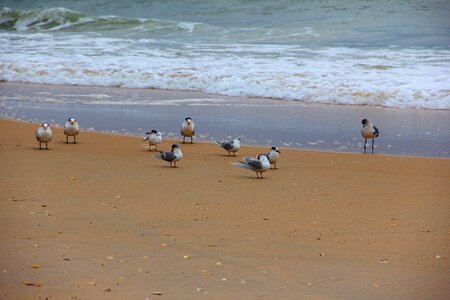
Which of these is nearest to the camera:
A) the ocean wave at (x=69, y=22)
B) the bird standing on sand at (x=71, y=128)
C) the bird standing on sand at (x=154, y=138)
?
the bird standing on sand at (x=154, y=138)

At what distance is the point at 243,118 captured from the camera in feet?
44.7

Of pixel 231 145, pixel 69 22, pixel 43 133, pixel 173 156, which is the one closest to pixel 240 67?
pixel 231 145

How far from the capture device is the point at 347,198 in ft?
25.6

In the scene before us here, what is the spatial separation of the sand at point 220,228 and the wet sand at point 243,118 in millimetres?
1335

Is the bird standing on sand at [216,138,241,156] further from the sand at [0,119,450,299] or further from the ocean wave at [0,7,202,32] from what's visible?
the ocean wave at [0,7,202,32]

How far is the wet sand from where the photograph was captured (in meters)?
11.5

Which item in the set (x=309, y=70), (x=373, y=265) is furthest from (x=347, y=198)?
(x=309, y=70)

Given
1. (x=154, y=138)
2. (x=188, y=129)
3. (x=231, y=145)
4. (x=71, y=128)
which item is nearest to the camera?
(x=231, y=145)

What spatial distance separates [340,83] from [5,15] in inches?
857

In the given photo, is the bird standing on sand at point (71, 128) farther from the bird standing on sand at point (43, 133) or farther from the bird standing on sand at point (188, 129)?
the bird standing on sand at point (188, 129)

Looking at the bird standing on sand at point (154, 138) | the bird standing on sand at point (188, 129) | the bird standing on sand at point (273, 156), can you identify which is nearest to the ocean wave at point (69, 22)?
the bird standing on sand at point (188, 129)

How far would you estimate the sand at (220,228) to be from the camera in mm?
5109

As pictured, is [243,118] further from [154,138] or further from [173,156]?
[173,156]

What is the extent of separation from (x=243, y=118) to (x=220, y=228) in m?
7.17
